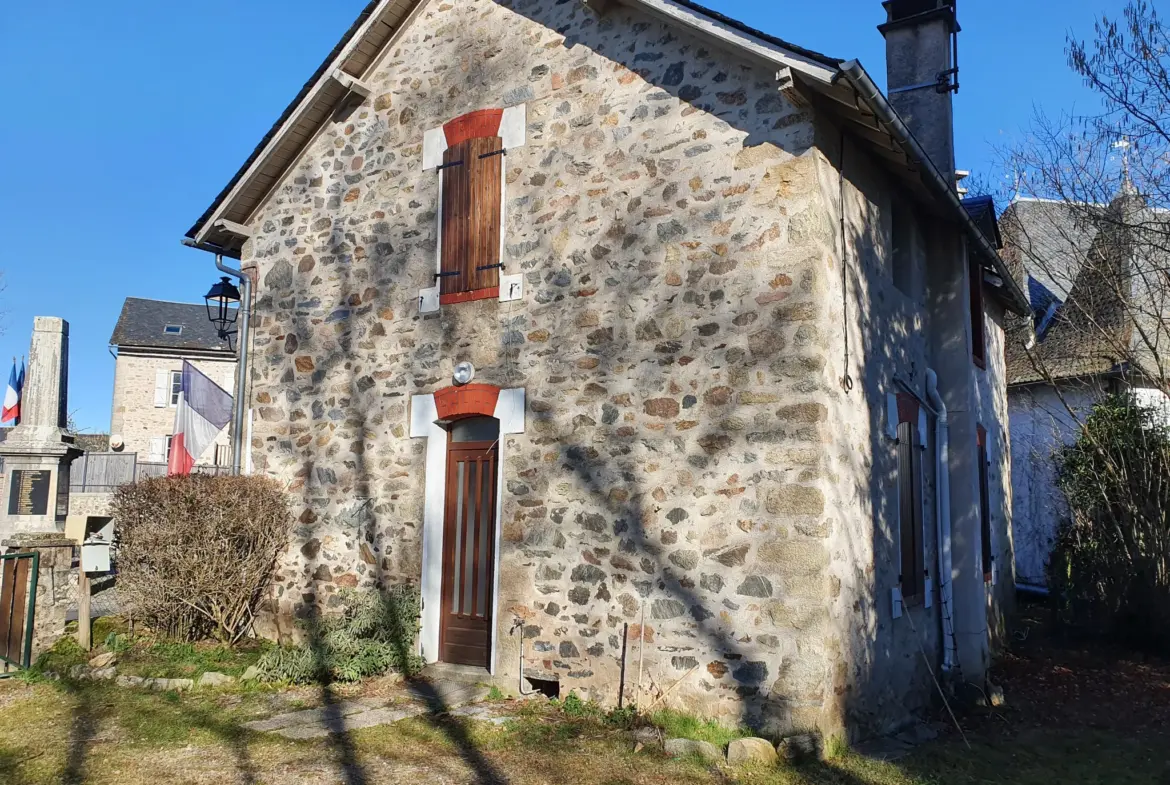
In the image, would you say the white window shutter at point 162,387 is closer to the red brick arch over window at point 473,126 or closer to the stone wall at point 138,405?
the stone wall at point 138,405

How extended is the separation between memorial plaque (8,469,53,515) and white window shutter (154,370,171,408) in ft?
80.1

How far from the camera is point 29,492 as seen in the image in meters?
10.1

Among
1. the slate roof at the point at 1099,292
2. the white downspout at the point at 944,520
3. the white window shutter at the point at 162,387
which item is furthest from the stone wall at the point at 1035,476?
the white window shutter at the point at 162,387

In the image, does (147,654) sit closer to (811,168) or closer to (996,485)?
(811,168)

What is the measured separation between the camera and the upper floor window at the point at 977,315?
11196mm

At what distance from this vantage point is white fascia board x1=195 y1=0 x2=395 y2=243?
934 centimetres

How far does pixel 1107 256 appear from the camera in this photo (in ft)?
38.3

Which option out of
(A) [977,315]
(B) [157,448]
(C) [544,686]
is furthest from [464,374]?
(B) [157,448]

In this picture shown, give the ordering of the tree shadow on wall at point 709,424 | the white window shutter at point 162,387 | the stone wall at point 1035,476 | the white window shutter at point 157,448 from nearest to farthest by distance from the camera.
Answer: the tree shadow on wall at point 709,424 → the stone wall at point 1035,476 → the white window shutter at point 157,448 → the white window shutter at point 162,387

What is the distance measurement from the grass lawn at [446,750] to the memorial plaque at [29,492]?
110 inches

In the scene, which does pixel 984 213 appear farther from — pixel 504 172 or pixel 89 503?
pixel 89 503

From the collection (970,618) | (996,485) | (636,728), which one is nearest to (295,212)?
(636,728)

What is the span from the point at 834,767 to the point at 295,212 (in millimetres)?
7871

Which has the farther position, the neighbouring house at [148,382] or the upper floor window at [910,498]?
the neighbouring house at [148,382]
